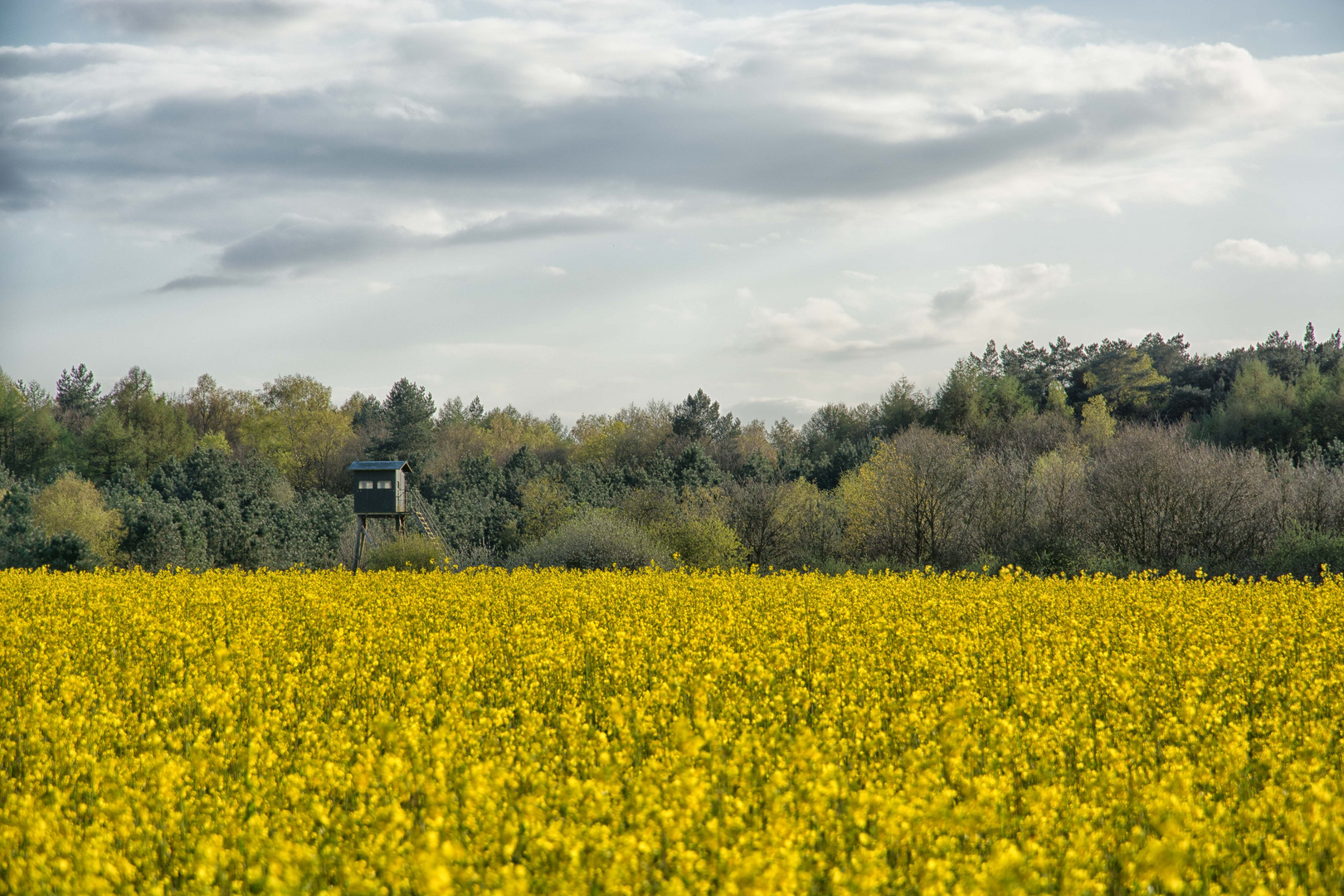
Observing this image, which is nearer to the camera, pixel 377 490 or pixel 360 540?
pixel 377 490

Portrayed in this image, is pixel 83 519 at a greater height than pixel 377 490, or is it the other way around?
pixel 377 490

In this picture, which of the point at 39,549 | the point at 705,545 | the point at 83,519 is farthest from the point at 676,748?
the point at 83,519

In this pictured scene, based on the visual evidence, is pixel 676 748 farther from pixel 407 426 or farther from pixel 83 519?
pixel 407 426

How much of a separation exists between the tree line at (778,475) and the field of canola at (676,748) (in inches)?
433

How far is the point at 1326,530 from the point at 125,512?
99.0 ft

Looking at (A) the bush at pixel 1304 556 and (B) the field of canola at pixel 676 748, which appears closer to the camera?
(B) the field of canola at pixel 676 748

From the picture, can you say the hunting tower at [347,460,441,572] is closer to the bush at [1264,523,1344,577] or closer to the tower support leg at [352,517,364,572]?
the tower support leg at [352,517,364,572]

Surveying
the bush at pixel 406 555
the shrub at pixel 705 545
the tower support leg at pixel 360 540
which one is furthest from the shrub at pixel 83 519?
the shrub at pixel 705 545

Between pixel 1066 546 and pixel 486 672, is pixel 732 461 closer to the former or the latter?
pixel 1066 546

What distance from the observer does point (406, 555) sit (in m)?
21.0

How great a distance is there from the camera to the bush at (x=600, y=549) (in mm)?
20188

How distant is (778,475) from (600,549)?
17252mm

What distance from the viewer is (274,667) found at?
7176 millimetres

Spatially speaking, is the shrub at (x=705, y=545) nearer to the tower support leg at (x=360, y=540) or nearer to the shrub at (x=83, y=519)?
the tower support leg at (x=360, y=540)
